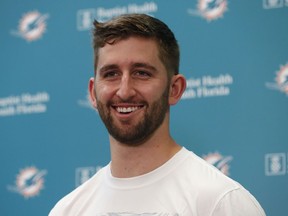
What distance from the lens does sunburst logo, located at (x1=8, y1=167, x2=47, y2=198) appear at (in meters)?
2.72

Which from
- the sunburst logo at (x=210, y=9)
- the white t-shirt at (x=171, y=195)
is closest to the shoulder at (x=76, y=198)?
the white t-shirt at (x=171, y=195)

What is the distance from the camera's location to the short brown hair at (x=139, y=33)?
1.61 meters

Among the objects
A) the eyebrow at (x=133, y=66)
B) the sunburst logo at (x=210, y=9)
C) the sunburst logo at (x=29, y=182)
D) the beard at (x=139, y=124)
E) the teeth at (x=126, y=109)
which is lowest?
the sunburst logo at (x=29, y=182)

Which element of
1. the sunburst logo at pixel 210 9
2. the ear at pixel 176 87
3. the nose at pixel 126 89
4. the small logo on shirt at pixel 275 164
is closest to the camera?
the nose at pixel 126 89

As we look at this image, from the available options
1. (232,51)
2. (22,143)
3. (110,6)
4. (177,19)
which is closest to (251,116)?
(232,51)

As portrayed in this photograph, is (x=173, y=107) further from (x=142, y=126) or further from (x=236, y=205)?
(x=236, y=205)

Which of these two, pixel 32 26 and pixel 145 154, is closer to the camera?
pixel 145 154

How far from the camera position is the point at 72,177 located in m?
2.66

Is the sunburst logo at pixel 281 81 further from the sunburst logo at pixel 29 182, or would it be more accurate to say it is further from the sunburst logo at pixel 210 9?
the sunburst logo at pixel 29 182

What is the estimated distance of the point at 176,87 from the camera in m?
1.69

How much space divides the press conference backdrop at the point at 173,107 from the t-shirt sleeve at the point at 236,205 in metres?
0.81

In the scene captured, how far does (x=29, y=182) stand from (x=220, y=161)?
0.86m

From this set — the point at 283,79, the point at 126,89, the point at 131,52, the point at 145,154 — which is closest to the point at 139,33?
the point at 131,52

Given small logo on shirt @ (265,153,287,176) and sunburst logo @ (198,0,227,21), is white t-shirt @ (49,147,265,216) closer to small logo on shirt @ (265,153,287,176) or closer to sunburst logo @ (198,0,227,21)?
small logo on shirt @ (265,153,287,176)
